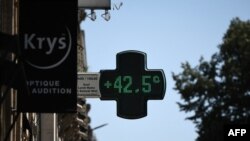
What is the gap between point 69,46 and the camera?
15328mm

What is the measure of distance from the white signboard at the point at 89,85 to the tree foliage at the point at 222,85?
120 ft

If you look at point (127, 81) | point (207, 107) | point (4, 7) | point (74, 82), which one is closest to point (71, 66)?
point (74, 82)

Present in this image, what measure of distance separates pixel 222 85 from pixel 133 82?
4313cm

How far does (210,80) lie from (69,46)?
43560mm

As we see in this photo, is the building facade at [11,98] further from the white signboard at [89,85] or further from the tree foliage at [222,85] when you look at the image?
the tree foliage at [222,85]

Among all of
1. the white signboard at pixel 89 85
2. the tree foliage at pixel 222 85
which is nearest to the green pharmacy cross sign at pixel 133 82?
the white signboard at pixel 89 85

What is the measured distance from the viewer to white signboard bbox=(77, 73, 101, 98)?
17.5m

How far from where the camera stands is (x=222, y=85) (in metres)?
58.9

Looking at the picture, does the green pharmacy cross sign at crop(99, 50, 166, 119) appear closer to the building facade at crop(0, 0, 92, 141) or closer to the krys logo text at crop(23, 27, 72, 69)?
the krys logo text at crop(23, 27, 72, 69)

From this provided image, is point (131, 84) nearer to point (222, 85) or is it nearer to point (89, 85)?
point (89, 85)

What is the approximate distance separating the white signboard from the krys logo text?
1.88m

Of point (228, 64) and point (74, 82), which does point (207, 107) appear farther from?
point (74, 82)

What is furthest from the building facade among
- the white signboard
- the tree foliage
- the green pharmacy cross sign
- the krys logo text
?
the tree foliage

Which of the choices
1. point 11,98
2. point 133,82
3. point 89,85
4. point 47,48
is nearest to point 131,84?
point 133,82
